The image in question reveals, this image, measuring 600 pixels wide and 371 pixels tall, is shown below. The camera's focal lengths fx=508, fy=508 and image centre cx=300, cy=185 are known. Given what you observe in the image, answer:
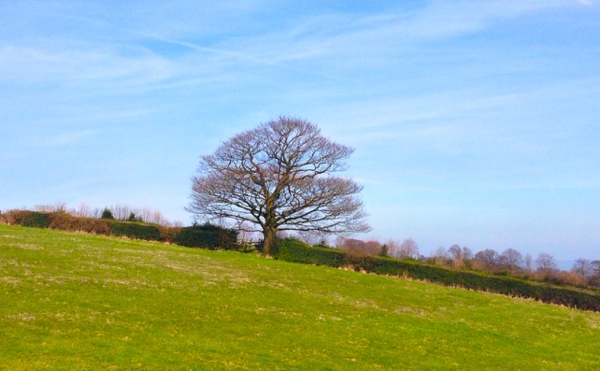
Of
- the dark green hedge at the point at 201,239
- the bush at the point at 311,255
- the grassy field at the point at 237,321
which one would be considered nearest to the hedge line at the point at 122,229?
the dark green hedge at the point at 201,239

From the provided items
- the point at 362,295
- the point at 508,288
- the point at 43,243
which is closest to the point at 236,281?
the point at 362,295

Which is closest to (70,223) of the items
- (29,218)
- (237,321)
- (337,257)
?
(29,218)

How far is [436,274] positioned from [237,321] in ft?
74.7

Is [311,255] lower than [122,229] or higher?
lower

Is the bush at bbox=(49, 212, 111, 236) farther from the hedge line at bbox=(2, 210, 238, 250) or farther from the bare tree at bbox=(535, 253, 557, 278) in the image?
the bare tree at bbox=(535, 253, 557, 278)

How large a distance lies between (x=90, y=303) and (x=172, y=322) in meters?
2.51

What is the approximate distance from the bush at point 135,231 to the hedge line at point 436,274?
9.92m

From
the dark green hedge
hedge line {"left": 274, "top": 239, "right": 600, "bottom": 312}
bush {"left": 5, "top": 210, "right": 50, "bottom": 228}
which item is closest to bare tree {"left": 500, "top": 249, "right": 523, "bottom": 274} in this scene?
hedge line {"left": 274, "top": 239, "right": 600, "bottom": 312}

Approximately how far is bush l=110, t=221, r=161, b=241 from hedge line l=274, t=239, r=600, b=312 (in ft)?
32.5

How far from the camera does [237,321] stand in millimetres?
15047

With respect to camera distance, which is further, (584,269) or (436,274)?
(584,269)

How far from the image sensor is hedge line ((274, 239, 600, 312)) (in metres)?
32.2

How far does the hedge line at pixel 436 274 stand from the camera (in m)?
32.2

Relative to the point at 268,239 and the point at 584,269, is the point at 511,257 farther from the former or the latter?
the point at 268,239
